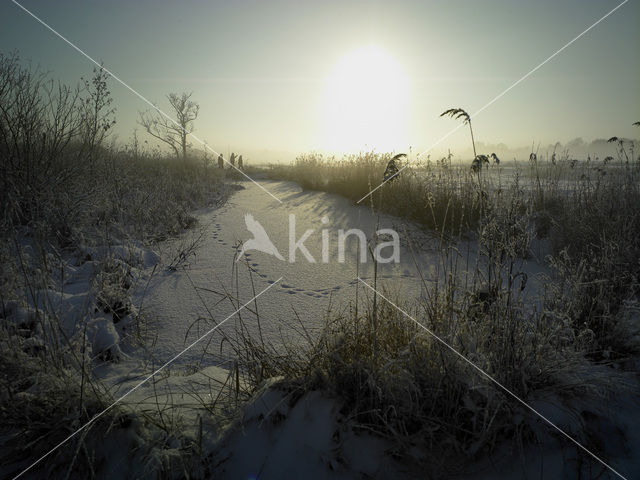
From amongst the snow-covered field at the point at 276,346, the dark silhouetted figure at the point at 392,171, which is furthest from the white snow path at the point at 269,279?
the dark silhouetted figure at the point at 392,171

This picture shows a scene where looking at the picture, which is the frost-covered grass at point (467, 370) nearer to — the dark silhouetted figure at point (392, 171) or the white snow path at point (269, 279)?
the dark silhouetted figure at point (392, 171)

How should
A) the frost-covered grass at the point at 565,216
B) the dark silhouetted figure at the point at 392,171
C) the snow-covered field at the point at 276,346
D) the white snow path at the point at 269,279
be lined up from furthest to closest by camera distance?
the white snow path at the point at 269,279
the frost-covered grass at the point at 565,216
the dark silhouetted figure at the point at 392,171
the snow-covered field at the point at 276,346

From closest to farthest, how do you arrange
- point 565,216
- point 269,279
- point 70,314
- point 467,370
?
point 467,370
point 70,314
point 269,279
point 565,216

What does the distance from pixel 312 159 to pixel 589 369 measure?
12086 mm

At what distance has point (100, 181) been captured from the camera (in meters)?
5.05

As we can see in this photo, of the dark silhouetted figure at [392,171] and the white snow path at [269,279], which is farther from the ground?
the dark silhouetted figure at [392,171]

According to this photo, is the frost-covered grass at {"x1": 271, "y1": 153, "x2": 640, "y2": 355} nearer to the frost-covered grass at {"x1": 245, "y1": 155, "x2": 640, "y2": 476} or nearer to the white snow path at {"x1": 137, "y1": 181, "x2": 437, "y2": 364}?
the frost-covered grass at {"x1": 245, "y1": 155, "x2": 640, "y2": 476}

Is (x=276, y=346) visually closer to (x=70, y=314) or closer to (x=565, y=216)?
(x=70, y=314)

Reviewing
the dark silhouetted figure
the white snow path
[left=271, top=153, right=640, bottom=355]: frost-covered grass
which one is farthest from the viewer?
the white snow path

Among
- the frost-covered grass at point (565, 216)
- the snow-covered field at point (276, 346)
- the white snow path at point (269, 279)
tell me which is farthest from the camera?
the white snow path at point (269, 279)

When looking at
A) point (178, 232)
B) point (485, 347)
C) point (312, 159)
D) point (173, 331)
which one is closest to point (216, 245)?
point (178, 232)

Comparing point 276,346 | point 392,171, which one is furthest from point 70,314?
point 392,171

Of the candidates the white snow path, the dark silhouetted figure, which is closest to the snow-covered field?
the white snow path

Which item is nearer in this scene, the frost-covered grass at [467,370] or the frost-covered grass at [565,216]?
the frost-covered grass at [467,370]
